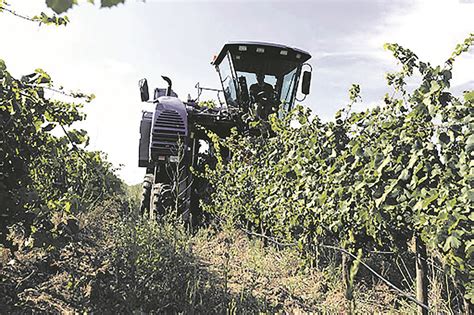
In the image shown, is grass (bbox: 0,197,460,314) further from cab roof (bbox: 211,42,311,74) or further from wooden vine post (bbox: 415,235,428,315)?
cab roof (bbox: 211,42,311,74)

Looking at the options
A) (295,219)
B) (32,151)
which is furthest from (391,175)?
(32,151)

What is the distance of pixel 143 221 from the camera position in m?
4.59

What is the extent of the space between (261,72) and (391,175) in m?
5.03

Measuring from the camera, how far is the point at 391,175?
2791mm

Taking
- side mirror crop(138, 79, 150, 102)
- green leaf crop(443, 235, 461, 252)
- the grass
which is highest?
side mirror crop(138, 79, 150, 102)

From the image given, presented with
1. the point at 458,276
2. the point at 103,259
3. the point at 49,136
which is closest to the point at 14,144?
the point at 49,136

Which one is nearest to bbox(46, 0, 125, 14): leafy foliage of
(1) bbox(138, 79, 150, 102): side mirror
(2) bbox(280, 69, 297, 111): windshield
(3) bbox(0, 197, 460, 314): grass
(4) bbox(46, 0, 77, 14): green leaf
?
(4) bbox(46, 0, 77, 14): green leaf

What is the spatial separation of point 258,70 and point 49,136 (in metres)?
5.12

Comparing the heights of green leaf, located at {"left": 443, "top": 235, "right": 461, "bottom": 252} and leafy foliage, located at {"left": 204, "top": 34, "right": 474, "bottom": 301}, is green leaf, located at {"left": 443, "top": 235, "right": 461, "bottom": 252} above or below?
below

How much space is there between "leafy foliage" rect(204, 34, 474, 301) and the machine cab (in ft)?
8.86

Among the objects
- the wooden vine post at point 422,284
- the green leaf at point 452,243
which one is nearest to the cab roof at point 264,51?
the wooden vine post at point 422,284

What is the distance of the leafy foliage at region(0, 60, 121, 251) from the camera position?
8.43ft

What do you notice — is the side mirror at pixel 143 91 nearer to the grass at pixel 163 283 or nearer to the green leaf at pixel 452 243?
the grass at pixel 163 283

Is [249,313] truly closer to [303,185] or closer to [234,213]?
[303,185]
